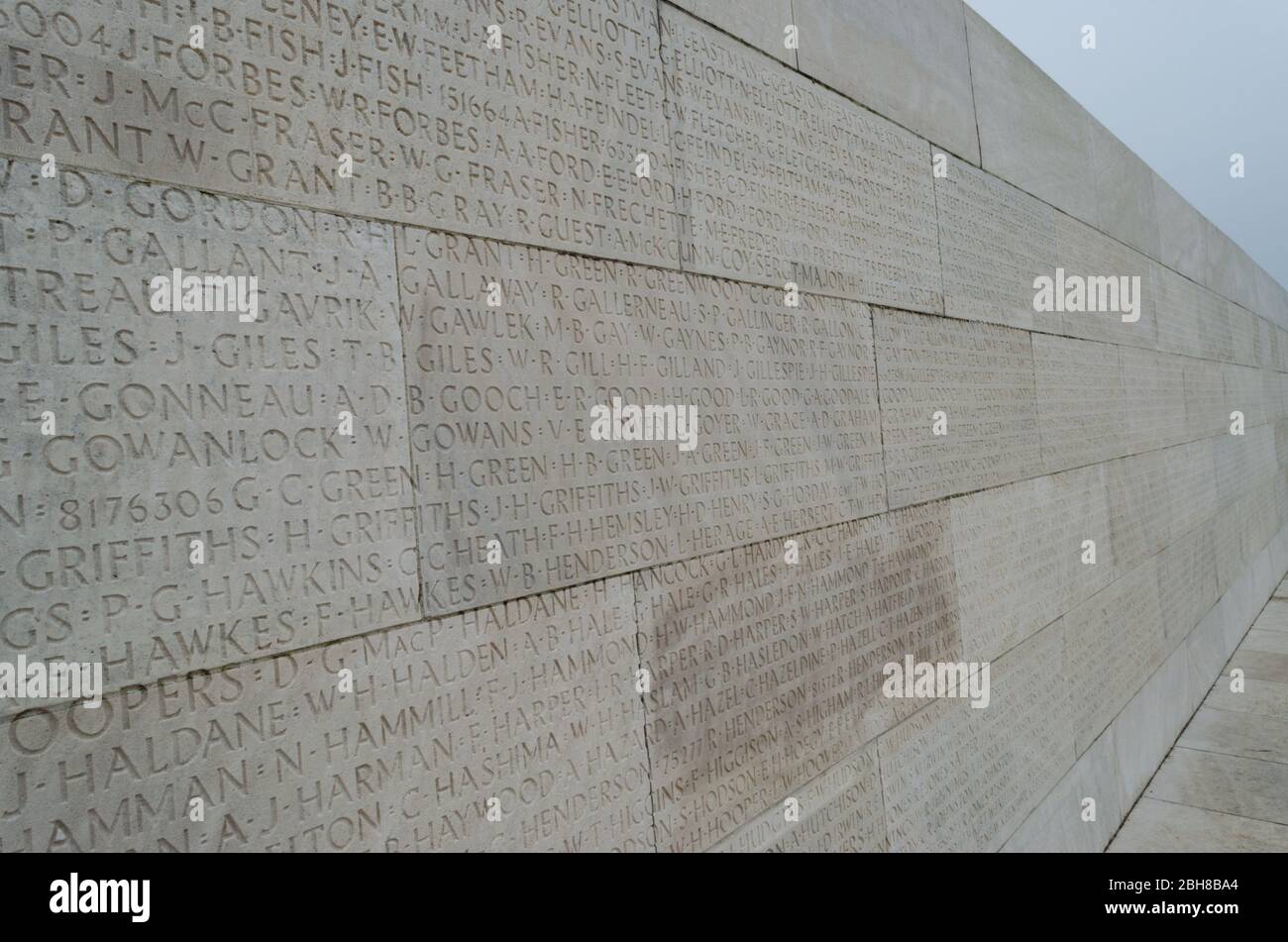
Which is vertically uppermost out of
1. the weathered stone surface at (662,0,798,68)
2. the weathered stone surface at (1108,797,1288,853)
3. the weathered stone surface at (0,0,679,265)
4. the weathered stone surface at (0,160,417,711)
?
the weathered stone surface at (662,0,798,68)

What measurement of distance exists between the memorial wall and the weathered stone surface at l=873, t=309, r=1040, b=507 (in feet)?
0.09

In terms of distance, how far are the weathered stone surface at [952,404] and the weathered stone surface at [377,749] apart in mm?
1717

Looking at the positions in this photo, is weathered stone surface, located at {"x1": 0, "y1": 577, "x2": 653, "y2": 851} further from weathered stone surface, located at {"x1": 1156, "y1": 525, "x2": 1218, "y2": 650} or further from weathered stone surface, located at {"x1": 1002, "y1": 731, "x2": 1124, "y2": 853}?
weathered stone surface, located at {"x1": 1156, "y1": 525, "x2": 1218, "y2": 650}

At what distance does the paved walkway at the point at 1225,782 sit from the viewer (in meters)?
4.80

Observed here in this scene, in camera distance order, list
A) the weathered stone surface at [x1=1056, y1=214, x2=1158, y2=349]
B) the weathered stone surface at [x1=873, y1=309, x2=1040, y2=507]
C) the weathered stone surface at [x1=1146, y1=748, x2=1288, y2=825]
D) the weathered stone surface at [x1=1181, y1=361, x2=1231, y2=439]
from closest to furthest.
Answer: the weathered stone surface at [x1=873, y1=309, x2=1040, y2=507], the weathered stone surface at [x1=1146, y1=748, x2=1288, y2=825], the weathered stone surface at [x1=1056, y1=214, x2=1158, y2=349], the weathered stone surface at [x1=1181, y1=361, x2=1231, y2=439]

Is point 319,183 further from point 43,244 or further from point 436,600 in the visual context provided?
point 436,600

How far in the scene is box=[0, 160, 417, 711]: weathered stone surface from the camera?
136cm

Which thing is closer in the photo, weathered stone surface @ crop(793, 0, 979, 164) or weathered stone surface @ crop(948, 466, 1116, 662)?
weathered stone surface @ crop(793, 0, 979, 164)

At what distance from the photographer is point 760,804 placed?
270 centimetres

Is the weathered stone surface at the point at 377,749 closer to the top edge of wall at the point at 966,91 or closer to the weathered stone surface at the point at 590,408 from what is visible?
the weathered stone surface at the point at 590,408

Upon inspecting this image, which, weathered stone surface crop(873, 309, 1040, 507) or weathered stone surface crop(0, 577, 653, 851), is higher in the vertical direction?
weathered stone surface crop(873, 309, 1040, 507)

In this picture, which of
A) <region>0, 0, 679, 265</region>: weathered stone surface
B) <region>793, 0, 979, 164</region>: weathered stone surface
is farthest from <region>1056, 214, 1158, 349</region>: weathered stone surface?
<region>0, 0, 679, 265</region>: weathered stone surface

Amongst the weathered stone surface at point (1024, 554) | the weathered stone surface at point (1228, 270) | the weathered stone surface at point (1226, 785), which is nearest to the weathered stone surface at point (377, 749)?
the weathered stone surface at point (1024, 554)

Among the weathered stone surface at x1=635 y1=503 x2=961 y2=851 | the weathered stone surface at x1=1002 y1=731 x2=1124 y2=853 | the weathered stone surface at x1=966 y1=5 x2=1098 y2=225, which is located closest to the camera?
the weathered stone surface at x1=635 y1=503 x2=961 y2=851
